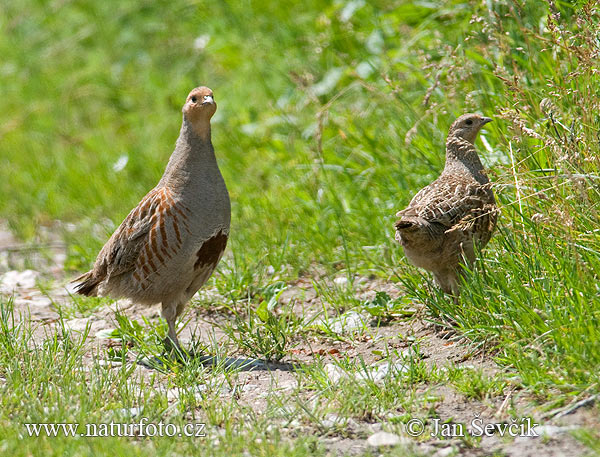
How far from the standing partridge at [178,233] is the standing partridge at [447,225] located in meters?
1.06

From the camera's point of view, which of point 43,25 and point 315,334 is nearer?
point 315,334

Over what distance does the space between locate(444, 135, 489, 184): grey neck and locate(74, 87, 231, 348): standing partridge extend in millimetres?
1377

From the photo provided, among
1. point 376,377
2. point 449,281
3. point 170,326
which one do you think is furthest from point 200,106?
point 376,377

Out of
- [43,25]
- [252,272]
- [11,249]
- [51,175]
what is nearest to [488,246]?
[252,272]

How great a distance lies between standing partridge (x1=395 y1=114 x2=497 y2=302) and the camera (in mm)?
4152

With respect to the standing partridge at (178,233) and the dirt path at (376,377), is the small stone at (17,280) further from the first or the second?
the standing partridge at (178,233)

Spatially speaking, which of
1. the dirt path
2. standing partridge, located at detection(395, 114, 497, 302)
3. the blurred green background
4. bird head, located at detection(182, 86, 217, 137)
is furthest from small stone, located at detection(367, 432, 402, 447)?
bird head, located at detection(182, 86, 217, 137)

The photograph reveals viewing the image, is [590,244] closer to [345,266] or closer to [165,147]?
Result: [345,266]

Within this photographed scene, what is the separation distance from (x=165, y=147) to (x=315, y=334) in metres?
4.08

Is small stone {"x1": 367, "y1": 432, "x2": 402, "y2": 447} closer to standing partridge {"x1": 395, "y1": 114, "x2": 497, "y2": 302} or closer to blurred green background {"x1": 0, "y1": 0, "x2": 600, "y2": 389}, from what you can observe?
blurred green background {"x1": 0, "y1": 0, "x2": 600, "y2": 389}

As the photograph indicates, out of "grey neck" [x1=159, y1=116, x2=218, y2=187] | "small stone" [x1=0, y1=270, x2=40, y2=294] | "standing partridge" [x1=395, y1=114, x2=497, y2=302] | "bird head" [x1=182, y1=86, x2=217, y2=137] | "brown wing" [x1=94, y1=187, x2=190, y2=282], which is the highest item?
"bird head" [x1=182, y1=86, x2=217, y2=137]

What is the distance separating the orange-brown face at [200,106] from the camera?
4.47 m

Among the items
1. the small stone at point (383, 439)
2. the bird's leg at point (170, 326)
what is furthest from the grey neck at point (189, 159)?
the small stone at point (383, 439)

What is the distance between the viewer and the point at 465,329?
3.88 metres
